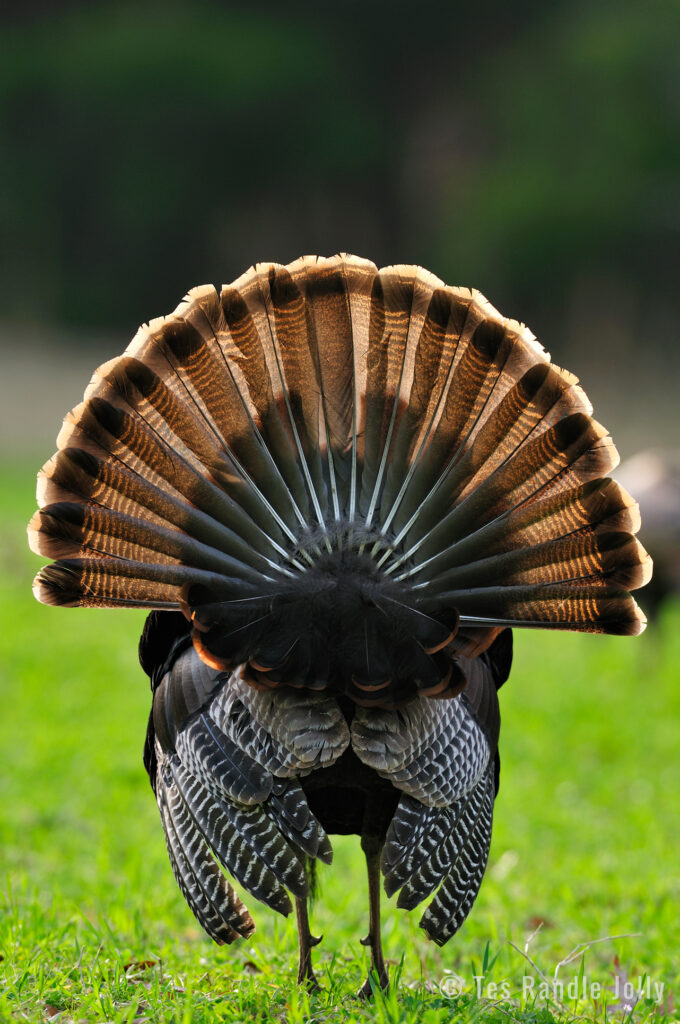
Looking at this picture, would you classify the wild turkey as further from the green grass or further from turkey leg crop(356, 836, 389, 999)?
the green grass

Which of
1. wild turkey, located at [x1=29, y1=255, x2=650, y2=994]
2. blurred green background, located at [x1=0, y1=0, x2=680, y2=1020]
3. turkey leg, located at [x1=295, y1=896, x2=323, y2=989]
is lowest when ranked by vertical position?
turkey leg, located at [x1=295, y1=896, x2=323, y2=989]

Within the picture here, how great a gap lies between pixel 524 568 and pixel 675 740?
5.34 metres

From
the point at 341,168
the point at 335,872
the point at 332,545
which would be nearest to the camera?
the point at 332,545

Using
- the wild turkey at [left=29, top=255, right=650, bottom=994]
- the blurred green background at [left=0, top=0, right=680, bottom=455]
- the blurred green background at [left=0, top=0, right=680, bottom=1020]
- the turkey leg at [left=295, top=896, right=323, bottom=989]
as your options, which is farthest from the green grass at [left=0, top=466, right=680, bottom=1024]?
the blurred green background at [left=0, top=0, right=680, bottom=455]

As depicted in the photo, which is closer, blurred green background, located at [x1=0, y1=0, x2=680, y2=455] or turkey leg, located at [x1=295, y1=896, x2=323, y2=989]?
turkey leg, located at [x1=295, y1=896, x2=323, y2=989]

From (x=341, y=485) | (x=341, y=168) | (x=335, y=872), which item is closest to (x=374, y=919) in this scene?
(x=341, y=485)

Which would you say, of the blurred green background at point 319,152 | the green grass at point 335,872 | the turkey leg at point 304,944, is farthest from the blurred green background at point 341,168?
the turkey leg at point 304,944

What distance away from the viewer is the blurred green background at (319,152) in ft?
100

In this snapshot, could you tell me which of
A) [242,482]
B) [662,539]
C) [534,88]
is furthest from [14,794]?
[534,88]

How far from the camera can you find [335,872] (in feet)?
19.5

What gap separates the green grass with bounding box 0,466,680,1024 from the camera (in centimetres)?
369

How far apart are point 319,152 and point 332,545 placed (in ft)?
106

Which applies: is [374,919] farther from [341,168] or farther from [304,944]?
[341,168]

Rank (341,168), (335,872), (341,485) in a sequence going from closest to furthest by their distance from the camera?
1. (341,485)
2. (335,872)
3. (341,168)
